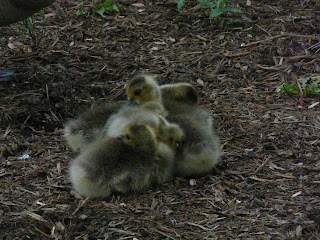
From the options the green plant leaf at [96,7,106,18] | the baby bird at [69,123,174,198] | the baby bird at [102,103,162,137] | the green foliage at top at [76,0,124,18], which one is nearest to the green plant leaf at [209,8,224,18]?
the green foliage at top at [76,0,124,18]

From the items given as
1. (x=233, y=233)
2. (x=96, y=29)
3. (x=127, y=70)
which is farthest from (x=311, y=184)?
(x=96, y=29)

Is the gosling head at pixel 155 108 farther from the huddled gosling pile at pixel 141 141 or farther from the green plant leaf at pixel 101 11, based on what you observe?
the green plant leaf at pixel 101 11

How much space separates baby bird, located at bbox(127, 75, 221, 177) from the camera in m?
4.46

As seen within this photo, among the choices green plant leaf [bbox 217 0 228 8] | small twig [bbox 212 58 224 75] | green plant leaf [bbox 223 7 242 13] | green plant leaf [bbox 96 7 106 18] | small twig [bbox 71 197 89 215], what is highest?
small twig [bbox 71 197 89 215]

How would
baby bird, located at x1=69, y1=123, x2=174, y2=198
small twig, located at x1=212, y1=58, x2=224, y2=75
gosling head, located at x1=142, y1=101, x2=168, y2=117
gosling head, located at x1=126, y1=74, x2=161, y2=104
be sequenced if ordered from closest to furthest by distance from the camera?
baby bird, located at x1=69, y1=123, x2=174, y2=198
gosling head, located at x1=142, y1=101, x2=168, y2=117
gosling head, located at x1=126, y1=74, x2=161, y2=104
small twig, located at x1=212, y1=58, x2=224, y2=75

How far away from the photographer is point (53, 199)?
4258 millimetres

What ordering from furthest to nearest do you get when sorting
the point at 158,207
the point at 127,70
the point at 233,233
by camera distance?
the point at 127,70, the point at 158,207, the point at 233,233

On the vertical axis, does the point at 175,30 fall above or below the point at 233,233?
below

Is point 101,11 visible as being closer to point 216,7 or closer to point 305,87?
point 216,7

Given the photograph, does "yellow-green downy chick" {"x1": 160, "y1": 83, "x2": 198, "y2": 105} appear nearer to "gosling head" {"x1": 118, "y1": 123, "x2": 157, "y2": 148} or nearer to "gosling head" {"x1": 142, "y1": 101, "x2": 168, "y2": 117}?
"gosling head" {"x1": 142, "y1": 101, "x2": 168, "y2": 117}

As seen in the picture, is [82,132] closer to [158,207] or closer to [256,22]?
[158,207]

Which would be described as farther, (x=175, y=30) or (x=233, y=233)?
(x=175, y=30)

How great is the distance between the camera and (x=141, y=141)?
4.22 m

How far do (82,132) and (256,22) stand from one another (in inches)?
109
